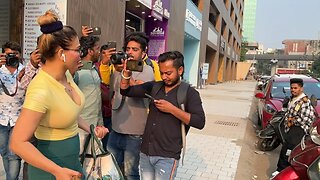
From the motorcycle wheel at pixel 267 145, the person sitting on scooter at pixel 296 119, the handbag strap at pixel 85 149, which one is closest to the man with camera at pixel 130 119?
the handbag strap at pixel 85 149

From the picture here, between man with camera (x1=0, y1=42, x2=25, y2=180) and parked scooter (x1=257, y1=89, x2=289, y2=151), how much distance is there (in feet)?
12.6

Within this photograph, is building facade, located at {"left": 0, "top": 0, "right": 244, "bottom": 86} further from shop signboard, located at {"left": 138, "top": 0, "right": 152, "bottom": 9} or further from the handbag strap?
the handbag strap

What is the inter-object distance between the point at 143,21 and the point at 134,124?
1089 cm

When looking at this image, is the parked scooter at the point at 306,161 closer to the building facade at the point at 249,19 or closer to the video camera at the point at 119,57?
the video camera at the point at 119,57

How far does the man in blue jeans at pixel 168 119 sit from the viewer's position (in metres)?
2.35

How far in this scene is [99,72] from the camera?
314 centimetres

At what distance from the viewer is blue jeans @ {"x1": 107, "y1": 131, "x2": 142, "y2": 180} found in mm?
2891

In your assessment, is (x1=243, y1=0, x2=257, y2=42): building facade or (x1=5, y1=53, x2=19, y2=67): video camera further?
(x1=243, y1=0, x2=257, y2=42): building facade

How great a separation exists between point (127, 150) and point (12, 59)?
1584 millimetres

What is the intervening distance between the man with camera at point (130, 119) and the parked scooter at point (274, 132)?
293cm

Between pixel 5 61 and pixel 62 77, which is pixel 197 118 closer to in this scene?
pixel 62 77

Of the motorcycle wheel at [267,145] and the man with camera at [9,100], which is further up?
the man with camera at [9,100]

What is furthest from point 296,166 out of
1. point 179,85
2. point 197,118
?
point 179,85

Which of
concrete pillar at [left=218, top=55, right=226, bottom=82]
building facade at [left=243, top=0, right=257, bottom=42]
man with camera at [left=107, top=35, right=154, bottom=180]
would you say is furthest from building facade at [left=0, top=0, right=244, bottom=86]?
building facade at [left=243, top=0, right=257, bottom=42]
